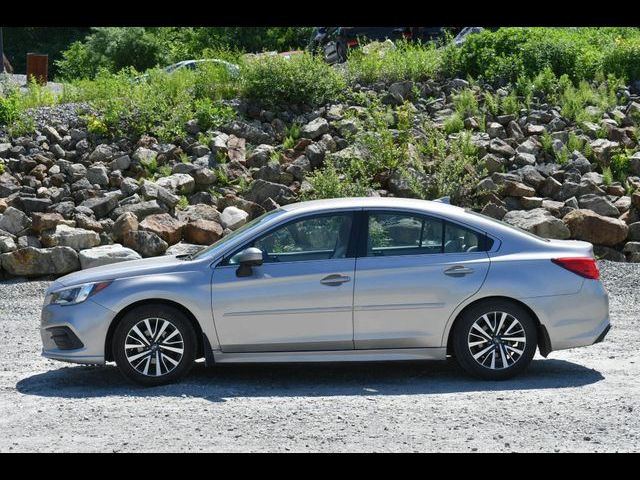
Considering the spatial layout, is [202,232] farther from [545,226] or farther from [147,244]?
[545,226]

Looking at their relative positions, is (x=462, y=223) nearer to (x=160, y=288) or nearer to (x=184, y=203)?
(x=160, y=288)

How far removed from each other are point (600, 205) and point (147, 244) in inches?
264

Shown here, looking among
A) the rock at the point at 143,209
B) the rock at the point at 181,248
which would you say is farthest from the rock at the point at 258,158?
the rock at the point at 181,248

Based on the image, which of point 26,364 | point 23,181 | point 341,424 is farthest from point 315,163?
point 341,424

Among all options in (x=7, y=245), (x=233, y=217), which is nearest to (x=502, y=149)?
(x=233, y=217)

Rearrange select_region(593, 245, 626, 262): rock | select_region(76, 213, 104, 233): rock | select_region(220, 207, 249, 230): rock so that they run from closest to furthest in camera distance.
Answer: select_region(593, 245, 626, 262): rock → select_region(76, 213, 104, 233): rock → select_region(220, 207, 249, 230): rock

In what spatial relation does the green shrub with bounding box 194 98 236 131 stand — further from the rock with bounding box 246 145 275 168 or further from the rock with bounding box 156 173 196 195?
the rock with bounding box 156 173 196 195

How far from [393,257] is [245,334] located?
54.4 inches

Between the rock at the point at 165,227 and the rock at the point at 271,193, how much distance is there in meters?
1.48

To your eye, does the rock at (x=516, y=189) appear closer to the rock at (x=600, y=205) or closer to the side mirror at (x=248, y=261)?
the rock at (x=600, y=205)

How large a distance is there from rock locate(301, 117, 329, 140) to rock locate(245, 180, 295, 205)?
6.80 ft

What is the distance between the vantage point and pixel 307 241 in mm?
9320

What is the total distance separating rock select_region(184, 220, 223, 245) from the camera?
15625 millimetres

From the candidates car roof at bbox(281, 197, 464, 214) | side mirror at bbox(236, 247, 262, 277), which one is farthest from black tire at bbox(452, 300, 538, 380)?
side mirror at bbox(236, 247, 262, 277)
